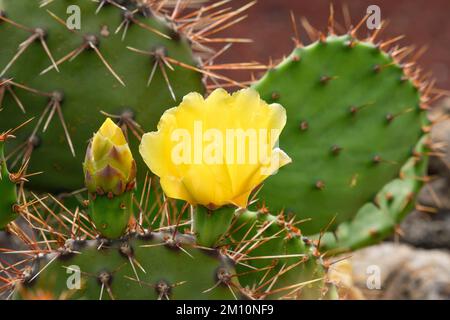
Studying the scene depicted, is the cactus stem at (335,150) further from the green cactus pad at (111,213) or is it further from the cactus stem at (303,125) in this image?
the green cactus pad at (111,213)

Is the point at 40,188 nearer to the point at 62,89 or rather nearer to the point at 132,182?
the point at 62,89

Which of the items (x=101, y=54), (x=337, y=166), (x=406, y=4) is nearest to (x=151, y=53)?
(x=101, y=54)

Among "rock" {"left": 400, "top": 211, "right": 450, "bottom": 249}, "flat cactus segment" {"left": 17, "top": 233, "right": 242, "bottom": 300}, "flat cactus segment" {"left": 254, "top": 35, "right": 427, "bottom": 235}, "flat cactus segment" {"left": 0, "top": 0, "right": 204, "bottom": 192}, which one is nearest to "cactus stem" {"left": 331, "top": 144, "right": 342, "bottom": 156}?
"flat cactus segment" {"left": 254, "top": 35, "right": 427, "bottom": 235}

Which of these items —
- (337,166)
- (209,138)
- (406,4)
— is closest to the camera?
(209,138)

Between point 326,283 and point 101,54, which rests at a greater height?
point 101,54

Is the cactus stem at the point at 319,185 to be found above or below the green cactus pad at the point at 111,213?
below

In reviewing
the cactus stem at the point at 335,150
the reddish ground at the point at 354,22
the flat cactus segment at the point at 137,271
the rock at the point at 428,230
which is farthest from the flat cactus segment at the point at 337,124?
the reddish ground at the point at 354,22

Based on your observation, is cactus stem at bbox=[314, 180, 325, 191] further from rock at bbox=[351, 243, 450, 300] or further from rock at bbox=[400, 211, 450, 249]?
rock at bbox=[400, 211, 450, 249]
